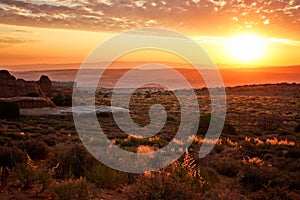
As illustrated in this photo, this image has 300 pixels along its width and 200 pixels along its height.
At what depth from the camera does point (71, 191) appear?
5.95 meters

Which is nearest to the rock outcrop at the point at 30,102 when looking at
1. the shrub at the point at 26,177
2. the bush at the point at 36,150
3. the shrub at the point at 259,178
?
the bush at the point at 36,150

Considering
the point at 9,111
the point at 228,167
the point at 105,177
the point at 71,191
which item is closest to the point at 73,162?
the point at 105,177

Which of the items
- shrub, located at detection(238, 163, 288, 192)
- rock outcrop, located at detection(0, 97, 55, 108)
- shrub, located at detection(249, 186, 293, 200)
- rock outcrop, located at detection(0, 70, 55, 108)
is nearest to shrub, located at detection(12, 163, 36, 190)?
shrub, located at detection(249, 186, 293, 200)

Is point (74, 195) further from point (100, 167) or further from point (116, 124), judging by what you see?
point (116, 124)

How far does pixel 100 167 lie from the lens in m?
8.20

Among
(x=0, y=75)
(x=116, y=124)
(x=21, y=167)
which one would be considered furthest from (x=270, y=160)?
(x=0, y=75)

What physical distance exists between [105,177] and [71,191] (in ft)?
5.79

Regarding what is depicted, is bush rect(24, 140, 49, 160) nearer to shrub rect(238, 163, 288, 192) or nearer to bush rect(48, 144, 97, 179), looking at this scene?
bush rect(48, 144, 97, 179)

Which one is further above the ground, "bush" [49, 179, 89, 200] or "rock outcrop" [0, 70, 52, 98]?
"rock outcrop" [0, 70, 52, 98]

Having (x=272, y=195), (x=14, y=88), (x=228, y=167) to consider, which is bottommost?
(x=228, y=167)

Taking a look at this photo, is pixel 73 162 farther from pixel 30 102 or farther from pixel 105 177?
pixel 30 102

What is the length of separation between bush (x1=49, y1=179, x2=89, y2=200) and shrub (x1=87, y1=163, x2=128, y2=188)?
1341mm

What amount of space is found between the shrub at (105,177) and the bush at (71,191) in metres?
1.34

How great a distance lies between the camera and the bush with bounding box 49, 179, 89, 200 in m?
5.95
